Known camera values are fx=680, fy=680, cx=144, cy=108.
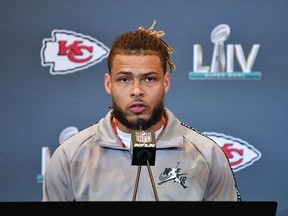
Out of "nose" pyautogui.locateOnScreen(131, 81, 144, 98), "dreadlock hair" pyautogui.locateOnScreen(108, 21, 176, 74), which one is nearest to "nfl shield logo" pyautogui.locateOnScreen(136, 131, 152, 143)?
"nose" pyautogui.locateOnScreen(131, 81, 144, 98)

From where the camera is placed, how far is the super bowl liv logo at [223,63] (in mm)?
3570

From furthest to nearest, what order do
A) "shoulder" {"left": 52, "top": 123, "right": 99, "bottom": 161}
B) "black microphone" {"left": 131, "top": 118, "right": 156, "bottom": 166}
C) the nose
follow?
"shoulder" {"left": 52, "top": 123, "right": 99, "bottom": 161}
the nose
"black microphone" {"left": 131, "top": 118, "right": 156, "bottom": 166}

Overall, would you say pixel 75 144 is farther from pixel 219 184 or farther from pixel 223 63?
pixel 223 63

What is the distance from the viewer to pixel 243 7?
362cm

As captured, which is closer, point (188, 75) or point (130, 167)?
point (130, 167)

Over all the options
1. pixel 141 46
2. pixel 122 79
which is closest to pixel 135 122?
pixel 122 79

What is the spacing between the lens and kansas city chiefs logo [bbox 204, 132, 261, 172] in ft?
11.7

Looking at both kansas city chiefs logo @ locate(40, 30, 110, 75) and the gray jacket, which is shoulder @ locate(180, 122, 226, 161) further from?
kansas city chiefs logo @ locate(40, 30, 110, 75)

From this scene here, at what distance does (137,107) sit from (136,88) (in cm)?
7

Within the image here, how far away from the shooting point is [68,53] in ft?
11.8

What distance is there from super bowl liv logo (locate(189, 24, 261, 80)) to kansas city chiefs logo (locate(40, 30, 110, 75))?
49cm

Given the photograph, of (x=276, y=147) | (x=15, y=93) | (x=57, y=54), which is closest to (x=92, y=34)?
(x=57, y=54)

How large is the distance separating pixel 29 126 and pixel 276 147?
131cm
